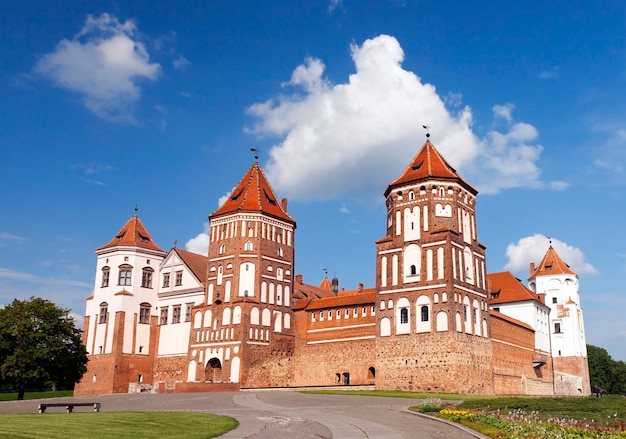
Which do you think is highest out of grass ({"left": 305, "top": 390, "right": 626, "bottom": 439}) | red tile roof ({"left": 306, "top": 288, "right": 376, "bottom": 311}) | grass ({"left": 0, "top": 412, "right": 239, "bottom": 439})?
red tile roof ({"left": 306, "top": 288, "right": 376, "bottom": 311})

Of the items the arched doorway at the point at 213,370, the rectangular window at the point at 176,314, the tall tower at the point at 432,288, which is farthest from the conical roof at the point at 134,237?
the tall tower at the point at 432,288

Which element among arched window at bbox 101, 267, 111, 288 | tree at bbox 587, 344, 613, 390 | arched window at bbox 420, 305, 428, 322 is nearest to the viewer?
arched window at bbox 420, 305, 428, 322

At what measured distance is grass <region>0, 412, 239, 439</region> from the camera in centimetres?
1809

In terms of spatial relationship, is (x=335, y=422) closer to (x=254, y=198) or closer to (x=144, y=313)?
(x=254, y=198)

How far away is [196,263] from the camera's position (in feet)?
211

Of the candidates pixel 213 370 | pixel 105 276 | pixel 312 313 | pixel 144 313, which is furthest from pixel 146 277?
pixel 312 313

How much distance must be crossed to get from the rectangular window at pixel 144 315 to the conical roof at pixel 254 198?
11.4m

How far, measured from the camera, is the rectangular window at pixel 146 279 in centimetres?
6334

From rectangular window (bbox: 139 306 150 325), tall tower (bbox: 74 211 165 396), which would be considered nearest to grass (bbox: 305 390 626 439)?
tall tower (bbox: 74 211 165 396)

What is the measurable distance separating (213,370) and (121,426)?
3742 cm

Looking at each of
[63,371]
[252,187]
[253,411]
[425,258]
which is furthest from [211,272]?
[253,411]

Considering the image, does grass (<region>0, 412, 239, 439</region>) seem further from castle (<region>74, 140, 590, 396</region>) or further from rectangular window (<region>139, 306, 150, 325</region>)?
rectangular window (<region>139, 306, 150, 325</region>)

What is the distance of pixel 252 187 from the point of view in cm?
6153

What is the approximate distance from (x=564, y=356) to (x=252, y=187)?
1602 inches
